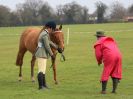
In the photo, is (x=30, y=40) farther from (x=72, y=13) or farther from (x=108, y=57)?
(x=72, y=13)

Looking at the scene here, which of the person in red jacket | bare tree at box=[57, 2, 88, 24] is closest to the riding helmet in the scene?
the person in red jacket

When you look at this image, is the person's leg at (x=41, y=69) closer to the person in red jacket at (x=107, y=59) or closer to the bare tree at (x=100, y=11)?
the person in red jacket at (x=107, y=59)

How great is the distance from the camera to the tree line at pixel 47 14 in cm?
11356

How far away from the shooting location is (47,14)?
387 feet

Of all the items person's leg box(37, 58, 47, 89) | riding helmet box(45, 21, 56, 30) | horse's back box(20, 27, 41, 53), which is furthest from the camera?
horse's back box(20, 27, 41, 53)

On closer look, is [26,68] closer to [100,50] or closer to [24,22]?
[100,50]

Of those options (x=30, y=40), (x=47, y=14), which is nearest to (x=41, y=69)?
(x=30, y=40)

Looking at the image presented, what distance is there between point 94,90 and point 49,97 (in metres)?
1.71

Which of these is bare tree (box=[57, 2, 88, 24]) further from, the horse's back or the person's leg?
the person's leg

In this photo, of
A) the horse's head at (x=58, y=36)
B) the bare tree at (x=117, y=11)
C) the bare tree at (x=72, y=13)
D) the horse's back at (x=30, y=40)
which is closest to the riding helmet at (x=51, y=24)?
the horse's head at (x=58, y=36)

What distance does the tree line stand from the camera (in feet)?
373

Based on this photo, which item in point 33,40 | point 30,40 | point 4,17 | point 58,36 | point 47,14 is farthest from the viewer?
point 47,14

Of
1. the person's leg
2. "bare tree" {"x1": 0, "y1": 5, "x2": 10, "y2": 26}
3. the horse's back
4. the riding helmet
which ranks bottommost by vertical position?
"bare tree" {"x1": 0, "y1": 5, "x2": 10, "y2": 26}

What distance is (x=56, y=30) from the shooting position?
1230 cm
